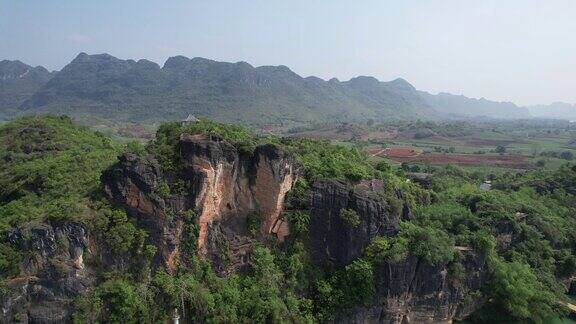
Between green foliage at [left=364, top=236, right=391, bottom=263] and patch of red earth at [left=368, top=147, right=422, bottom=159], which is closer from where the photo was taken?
green foliage at [left=364, top=236, right=391, bottom=263]

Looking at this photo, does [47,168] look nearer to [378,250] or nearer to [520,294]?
[378,250]

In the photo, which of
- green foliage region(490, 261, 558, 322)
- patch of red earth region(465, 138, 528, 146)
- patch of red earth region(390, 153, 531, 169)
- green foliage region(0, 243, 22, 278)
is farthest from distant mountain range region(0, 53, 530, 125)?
green foliage region(0, 243, 22, 278)

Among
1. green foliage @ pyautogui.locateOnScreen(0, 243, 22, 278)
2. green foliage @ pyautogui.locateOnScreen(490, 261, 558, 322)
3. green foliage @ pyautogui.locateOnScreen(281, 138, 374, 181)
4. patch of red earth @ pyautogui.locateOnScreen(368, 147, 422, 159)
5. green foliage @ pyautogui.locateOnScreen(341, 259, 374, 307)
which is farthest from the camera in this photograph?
patch of red earth @ pyautogui.locateOnScreen(368, 147, 422, 159)

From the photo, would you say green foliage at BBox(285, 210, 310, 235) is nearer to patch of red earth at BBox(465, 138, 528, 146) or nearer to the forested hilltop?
the forested hilltop

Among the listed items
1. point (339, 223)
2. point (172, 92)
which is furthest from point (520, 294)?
point (172, 92)

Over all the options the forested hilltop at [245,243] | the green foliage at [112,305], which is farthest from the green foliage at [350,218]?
the green foliage at [112,305]

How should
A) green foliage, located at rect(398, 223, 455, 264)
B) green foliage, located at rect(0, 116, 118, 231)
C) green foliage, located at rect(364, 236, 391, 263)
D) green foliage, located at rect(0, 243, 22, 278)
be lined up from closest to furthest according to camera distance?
green foliage, located at rect(0, 243, 22, 278) < green foliage, located at rect(0, 116, 118, 231) < green foliage, located at rect(364, 236, 391, 263) < green foliage, located at rect(398, 223, 455, 264)

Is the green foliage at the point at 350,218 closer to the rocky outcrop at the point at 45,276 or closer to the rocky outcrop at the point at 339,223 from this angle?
the rocky outcrop at the point at 339,223
